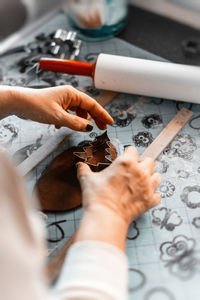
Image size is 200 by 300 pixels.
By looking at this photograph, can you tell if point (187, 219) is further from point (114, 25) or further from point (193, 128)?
point (114, 25)

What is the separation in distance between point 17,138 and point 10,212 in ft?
1.67

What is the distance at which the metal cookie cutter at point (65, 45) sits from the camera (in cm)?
107

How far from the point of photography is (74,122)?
849 millimetres

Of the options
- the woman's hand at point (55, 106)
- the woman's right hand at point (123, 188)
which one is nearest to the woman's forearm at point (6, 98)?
the woman's hand at point (55, 106)

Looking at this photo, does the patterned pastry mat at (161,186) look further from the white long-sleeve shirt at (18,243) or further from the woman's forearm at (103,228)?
the white long-sleeve shirt at (18,243)

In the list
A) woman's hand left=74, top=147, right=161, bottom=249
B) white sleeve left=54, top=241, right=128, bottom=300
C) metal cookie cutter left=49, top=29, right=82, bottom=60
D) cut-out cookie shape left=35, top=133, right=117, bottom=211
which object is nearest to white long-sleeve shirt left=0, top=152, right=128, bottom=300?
white sleeve left=54, top=241, right=128, bottom=300

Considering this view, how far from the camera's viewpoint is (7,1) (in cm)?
132

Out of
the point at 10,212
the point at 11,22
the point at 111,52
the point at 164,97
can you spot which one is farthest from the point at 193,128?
the point at 11,22

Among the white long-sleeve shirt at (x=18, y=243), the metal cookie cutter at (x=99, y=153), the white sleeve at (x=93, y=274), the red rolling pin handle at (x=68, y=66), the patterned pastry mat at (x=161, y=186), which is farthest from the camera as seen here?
the red rolling pin handle at (x=68, y=66)

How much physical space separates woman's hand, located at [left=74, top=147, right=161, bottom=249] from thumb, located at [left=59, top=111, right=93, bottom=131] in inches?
3.8

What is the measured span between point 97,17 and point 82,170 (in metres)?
0.47

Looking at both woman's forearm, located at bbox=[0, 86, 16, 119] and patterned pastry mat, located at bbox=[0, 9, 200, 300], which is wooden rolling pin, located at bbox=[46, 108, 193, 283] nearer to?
patterned pastry mat, located at bbox=[0, 9, 200, 300]

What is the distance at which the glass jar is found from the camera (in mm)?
1034

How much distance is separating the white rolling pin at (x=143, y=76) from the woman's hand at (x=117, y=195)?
0.70ft
